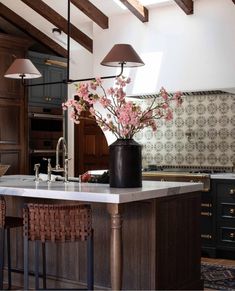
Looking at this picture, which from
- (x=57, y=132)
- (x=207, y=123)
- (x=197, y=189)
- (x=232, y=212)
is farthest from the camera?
(x=57, y=132)

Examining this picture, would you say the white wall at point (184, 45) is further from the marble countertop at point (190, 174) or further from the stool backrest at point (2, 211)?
the stool backrest at point (2, 211)

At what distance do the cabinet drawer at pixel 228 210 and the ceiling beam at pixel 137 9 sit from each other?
2456 millimetres

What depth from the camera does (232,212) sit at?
563 cm

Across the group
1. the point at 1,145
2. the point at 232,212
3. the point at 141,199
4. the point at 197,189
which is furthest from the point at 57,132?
the point at 141,199

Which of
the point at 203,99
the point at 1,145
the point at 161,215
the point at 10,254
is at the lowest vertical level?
the point at 10,254

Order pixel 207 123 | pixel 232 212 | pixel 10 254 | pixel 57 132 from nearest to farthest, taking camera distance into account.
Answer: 1. pixel 10 254
2. pixel 232 212
3. pixel 207 123
4. pixel 57 132

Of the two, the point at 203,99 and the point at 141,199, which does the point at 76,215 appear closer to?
the point at 141,199

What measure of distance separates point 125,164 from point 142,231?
19.0 inches

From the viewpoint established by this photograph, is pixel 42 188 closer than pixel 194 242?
Yes

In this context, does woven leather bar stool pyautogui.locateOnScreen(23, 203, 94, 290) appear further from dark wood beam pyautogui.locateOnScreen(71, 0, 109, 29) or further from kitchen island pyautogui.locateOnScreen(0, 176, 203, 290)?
dark wood beam pyautogui.locateOnScreen(71, 0, 109, 29)

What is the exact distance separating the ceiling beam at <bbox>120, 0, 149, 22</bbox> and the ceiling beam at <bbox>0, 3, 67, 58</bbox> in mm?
1866

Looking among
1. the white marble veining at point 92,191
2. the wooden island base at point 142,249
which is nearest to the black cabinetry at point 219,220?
the wooden island base at point 142,249

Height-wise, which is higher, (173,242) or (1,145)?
(1,145)

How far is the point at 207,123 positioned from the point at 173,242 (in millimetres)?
2896
